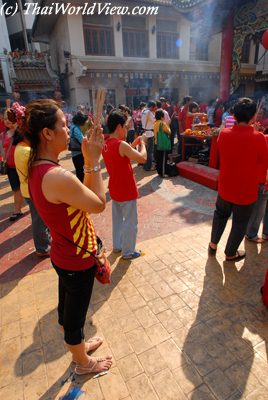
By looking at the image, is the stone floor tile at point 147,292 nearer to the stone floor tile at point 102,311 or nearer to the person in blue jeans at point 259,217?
the stone floor tile at point 102,311

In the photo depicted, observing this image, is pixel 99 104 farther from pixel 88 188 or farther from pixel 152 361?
pixel 152 361

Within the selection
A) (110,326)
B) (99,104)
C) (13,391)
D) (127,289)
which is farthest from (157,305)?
(99,104)

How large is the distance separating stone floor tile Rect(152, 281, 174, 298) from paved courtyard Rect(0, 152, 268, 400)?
→ 0.01 metres

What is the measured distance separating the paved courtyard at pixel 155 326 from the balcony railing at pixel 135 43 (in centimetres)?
1549

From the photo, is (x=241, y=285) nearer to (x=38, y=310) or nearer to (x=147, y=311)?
(x=147, y=311)

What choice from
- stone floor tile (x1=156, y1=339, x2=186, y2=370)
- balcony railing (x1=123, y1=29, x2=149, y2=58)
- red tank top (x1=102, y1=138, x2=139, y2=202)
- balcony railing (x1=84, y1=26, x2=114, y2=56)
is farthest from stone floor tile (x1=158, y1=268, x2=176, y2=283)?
balcony railing (x1=123, y1=29, x2=149, y2=58)

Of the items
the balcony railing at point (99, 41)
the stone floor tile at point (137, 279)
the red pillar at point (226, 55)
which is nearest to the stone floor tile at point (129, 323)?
the stone floor tile at point (137, 279)

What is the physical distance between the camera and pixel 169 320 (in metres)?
2.46

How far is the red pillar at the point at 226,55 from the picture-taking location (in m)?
10.1

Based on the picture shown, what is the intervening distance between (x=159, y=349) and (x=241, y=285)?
1.21 metres

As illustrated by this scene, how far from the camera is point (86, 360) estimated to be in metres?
1.96

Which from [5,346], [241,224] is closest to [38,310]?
[5,346]

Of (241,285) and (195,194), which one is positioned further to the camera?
(195,194)

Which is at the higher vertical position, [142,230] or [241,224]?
[241,224]
